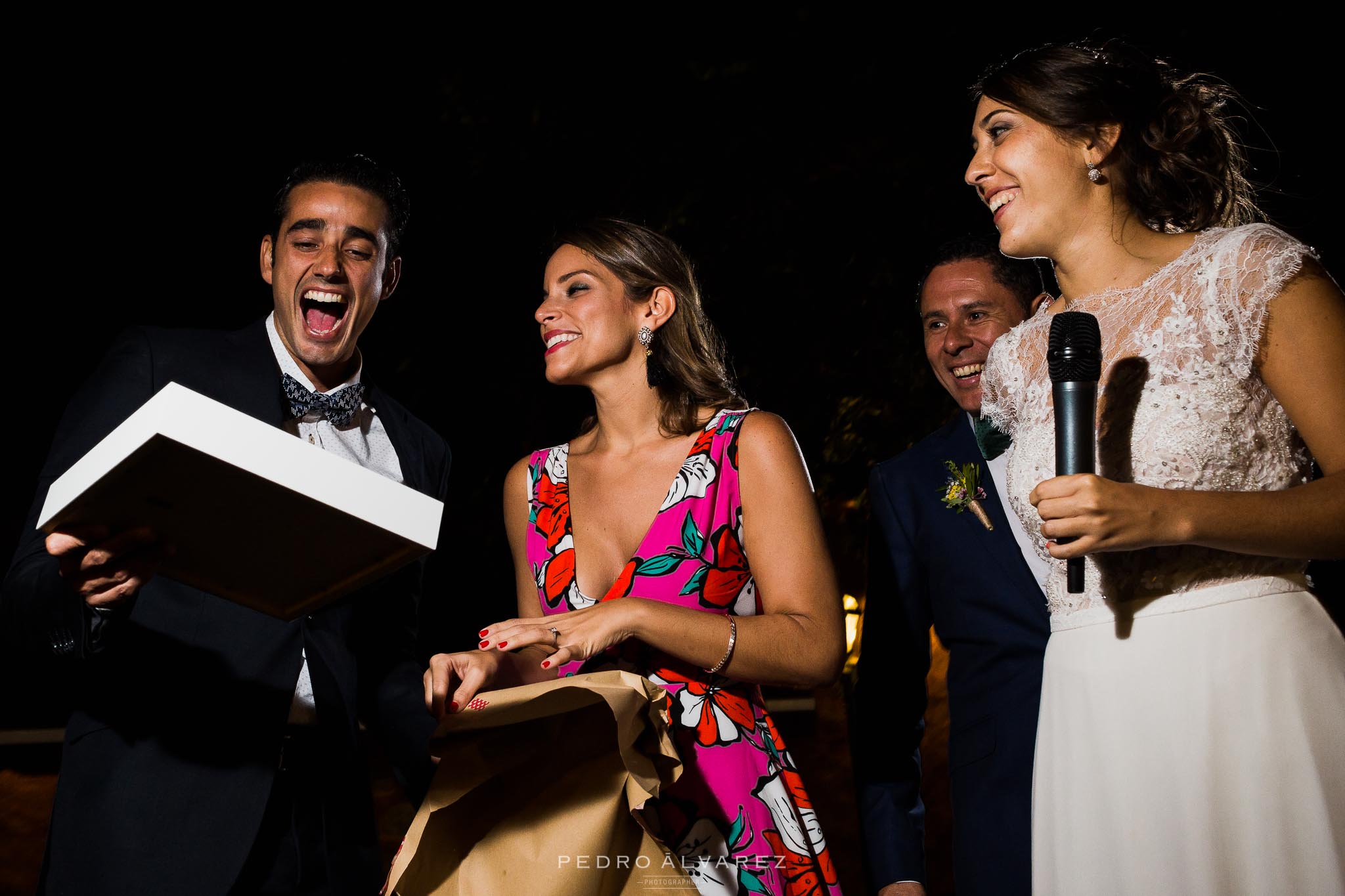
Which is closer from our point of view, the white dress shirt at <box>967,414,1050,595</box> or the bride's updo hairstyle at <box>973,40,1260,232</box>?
the bride's updo hairstyle at <box>973,40,1260,232</box>

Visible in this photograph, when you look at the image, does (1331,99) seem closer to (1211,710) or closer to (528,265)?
(528,265)

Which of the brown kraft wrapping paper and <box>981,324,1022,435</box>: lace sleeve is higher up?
<box>981,324,1022,435</box>: lace sleeve

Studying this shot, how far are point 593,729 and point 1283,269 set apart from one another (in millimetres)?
1196

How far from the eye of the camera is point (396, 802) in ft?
18.3

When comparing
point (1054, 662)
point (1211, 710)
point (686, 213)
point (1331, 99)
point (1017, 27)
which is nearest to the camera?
point (1211, 710)

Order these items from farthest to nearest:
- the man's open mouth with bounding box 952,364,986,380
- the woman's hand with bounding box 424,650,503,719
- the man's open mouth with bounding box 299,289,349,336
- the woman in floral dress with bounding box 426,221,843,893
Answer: the man's open mouth with bounding box 952,364,986,380 → the man's open mouth with bounding box 299,289,349,336 → the woman in floral dress with bounding box 426,221,843,893 → the woman's hand with bounding box 424,650,503,719

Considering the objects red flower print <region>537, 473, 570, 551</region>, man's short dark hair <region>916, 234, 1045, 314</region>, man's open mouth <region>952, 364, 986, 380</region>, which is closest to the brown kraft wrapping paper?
red flower print <region>537, 473, 570, 551</region>

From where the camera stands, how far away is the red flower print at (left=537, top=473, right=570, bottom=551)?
2.37m

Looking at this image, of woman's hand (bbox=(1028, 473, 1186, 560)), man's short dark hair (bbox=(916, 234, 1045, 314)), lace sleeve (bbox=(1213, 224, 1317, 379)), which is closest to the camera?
woman's hand (bbox=(1028, 473, 1186, 560))

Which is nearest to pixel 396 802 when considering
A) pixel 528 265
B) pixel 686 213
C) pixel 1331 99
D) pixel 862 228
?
pixel 528 265

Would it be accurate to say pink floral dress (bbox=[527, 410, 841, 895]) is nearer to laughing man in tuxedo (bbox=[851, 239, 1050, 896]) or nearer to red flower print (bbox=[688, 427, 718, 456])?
red flower print (bbox=[688, 427, 718, 456])

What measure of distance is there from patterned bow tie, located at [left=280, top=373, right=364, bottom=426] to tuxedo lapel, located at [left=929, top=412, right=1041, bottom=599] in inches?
55.1

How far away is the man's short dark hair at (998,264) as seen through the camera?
298 centimetres

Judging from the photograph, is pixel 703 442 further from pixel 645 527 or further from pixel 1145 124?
pixel 1145 124
